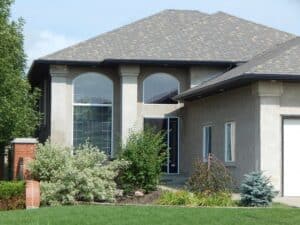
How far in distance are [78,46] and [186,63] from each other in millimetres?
5400

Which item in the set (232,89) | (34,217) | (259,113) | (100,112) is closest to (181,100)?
(100,112)

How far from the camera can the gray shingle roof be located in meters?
31.9

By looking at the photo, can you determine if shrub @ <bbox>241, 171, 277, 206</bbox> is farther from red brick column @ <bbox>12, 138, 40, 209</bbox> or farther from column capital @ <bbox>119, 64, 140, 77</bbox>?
column capital @ <bbox>119, 64, 140, 77</bbox>

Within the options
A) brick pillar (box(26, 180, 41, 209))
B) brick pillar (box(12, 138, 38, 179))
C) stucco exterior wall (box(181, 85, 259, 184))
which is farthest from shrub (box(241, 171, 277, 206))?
brick pillar (box(12, 138, 38, 179))

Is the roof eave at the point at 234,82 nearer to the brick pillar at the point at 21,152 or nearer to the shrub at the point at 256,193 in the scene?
the shrub at the point at 256,193

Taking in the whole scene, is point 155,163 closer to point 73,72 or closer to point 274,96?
point 274,96

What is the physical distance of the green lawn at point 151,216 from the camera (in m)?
15.2

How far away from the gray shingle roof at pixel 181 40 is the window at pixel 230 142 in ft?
18.0

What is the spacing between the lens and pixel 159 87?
32.7 meters

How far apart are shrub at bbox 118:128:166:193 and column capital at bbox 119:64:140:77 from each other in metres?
9.14

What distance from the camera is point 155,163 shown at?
2256 centimetres

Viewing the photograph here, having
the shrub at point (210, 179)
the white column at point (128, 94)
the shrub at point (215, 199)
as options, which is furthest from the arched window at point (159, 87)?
the shrub at point (215, 199)

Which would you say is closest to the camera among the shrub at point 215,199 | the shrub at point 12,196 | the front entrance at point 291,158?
the shrub at point 215,199

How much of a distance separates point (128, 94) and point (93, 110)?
2.19 metres
